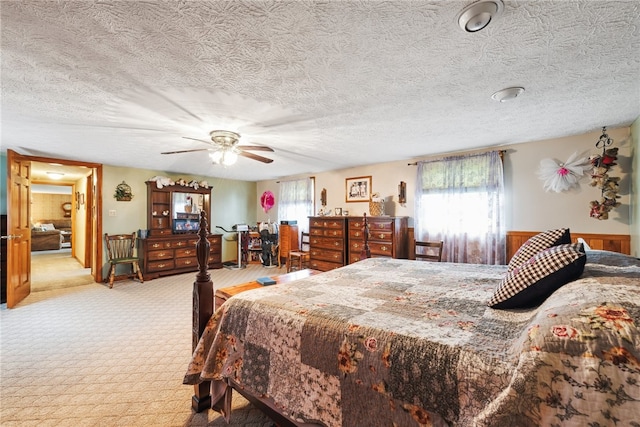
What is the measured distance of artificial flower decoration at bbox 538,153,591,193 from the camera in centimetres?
314

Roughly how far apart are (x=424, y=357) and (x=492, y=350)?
234 mm

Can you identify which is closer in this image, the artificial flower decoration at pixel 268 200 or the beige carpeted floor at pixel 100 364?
the beige carpeted floor at pixel 100 364

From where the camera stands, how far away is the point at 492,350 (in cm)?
93

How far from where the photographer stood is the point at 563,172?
127 inches

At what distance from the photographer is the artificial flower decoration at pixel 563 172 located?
3145 mm

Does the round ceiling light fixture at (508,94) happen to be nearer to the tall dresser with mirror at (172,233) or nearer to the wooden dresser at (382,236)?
the wooden dresser at (382,236)

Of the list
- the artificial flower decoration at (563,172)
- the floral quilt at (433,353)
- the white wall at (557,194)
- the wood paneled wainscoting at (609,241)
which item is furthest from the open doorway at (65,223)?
the wood paneled wainscoting at (609,241)

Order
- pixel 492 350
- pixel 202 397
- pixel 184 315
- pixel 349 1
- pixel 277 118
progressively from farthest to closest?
pixel 184 315 < pixel 277 118 < pixel 202 397 < pixel 349 1 < pixel 492 350

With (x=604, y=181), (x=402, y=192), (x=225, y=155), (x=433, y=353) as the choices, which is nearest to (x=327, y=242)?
(x=402, y=192)

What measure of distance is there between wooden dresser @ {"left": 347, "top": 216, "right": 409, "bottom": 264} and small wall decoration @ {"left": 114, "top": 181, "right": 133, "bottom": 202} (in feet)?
14.5

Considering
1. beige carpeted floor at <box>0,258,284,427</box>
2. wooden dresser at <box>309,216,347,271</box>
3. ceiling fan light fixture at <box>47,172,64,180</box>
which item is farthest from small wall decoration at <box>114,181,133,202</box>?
wooden dresser at <box>309,216,347,271</box>

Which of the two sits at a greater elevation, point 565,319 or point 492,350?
point 565,319

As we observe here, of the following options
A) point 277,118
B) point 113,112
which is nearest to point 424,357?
point 277,118

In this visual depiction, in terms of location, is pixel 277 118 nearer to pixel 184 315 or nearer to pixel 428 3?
pixel 428 3
